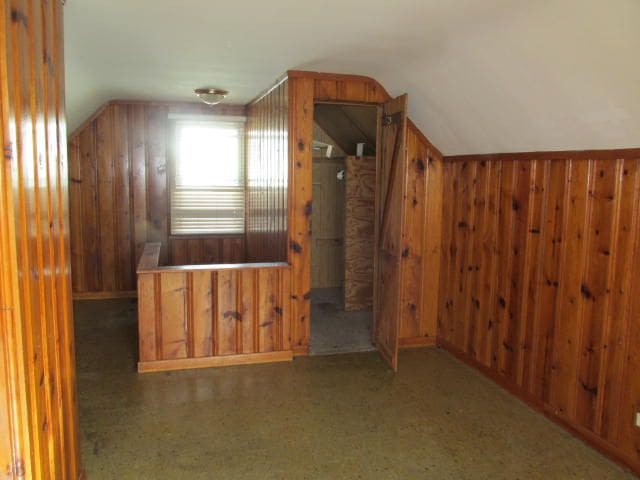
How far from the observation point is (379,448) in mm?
2734

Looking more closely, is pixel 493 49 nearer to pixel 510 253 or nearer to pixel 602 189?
pixel 602 189

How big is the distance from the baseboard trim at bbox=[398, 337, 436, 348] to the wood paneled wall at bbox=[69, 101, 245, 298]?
3.09m

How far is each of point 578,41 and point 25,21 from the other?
7.18 ft

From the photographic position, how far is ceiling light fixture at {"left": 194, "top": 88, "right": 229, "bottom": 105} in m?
4.59

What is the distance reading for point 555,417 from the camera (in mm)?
3021

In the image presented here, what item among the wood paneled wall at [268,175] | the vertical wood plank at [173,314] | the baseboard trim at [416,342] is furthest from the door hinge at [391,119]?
the vertical wood plank at [173,314]

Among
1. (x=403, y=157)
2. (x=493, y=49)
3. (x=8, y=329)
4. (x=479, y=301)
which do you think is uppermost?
(x=493, y=49)

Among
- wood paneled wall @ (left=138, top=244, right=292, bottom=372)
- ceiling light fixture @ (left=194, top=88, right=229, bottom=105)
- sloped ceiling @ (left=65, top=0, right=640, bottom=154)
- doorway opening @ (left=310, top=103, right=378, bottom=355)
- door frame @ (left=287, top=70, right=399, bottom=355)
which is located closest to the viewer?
sloped ceiling @ (left=65, top=0, right=640, bottom=154)

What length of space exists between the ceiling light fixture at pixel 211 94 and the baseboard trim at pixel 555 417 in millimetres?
3106

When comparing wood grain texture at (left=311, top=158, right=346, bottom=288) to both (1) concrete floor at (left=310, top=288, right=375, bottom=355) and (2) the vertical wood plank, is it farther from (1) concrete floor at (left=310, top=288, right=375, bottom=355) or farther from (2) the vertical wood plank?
Answer: (2) the vertical wood plank

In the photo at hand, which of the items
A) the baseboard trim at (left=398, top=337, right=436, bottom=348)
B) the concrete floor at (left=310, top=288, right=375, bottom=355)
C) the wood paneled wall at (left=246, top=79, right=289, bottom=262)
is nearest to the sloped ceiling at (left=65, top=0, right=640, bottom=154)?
the wood paneled wall at (left=246, top=79, right=289, bottom=262)

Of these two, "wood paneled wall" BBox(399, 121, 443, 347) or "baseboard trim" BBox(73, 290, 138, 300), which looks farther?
"baseboard trim" BBox(73, 290, 138, 300)

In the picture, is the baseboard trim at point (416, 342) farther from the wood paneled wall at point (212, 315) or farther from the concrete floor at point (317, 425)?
the wood paneled wall at point (212, 315)

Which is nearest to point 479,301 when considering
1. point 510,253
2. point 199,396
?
point 510,253
